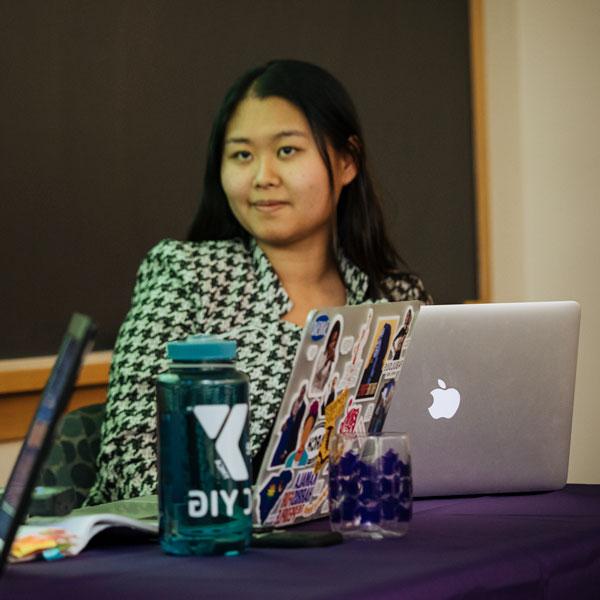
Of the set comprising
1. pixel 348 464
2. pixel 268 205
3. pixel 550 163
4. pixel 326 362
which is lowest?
pixel 348 464

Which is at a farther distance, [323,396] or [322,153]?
[322,153]

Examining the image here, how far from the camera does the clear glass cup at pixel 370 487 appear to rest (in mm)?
1264

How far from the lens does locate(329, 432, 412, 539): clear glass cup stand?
1.26 meters

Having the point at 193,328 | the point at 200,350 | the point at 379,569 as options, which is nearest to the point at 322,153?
the point at 193,328

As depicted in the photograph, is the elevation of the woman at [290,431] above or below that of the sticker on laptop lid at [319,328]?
below

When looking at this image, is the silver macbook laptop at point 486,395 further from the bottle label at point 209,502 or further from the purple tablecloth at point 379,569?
the bottle label at point 209,502

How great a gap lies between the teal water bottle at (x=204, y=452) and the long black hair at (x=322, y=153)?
1266 mm

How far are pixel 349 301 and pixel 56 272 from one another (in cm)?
63

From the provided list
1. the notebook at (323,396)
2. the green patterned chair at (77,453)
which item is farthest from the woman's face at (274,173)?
the notebook at (323,396)

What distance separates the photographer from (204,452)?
1.13m

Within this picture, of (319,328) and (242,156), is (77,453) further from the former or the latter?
(319,328)

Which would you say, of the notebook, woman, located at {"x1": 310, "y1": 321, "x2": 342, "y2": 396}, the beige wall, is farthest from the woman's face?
the beige wall

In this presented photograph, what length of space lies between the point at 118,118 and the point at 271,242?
0.54 metres

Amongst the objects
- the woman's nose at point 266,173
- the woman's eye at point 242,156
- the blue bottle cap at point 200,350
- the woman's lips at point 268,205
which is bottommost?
the blue bottle cap at point 200,350
